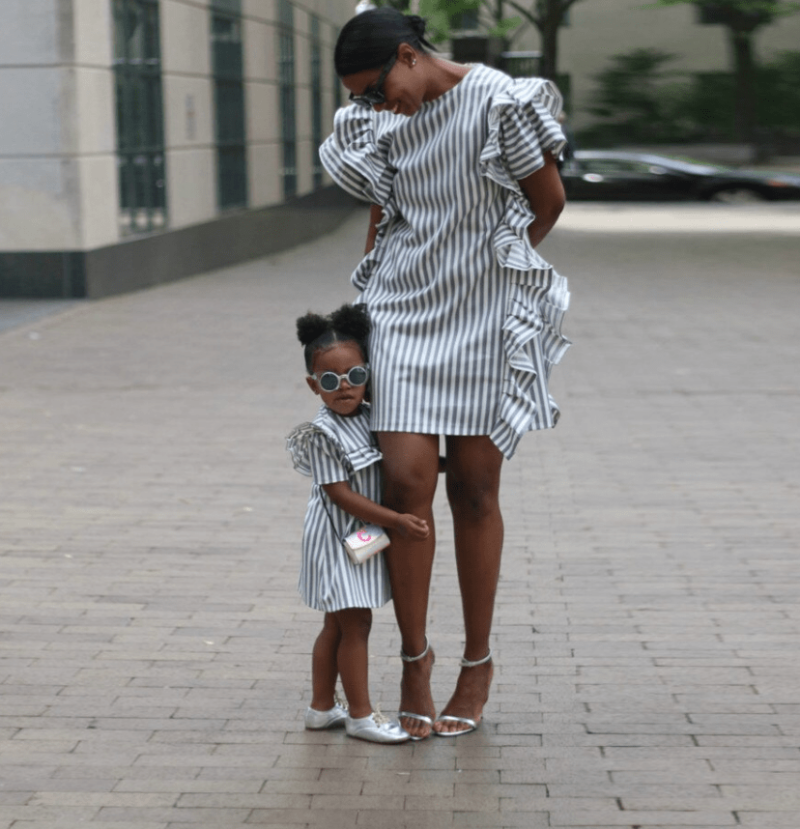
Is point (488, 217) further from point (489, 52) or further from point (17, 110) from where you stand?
point (489, 52)

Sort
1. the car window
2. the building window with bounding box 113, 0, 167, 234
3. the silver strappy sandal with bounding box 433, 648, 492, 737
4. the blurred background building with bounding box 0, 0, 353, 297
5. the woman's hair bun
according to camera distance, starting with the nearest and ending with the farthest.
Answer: the woman's hair bun
the silver strappy sandal with bounding box 433, 648, 492, 737
the blurred background building with bounding box 0, 0, 353, 297
the building window with bounding box 113, 0, 167, 234
the car window

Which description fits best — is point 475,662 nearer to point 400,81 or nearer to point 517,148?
point 517,148

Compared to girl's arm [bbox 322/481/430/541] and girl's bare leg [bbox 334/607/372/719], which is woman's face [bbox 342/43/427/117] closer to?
girl's arm [bbox 322/481/430/541]

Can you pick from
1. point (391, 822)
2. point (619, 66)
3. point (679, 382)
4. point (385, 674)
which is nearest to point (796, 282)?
point (679, 382)

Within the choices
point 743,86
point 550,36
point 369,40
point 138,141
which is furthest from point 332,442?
point 743,86

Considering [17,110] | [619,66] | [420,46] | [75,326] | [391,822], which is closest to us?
[391,822]

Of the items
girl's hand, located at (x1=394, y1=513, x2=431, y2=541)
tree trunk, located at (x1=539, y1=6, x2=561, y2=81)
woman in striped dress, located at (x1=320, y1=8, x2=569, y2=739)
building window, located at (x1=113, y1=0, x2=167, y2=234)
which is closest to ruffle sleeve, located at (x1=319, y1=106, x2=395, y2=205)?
woman in striped dress, located at (x1=320, y1=8, x2=569, y2=739)

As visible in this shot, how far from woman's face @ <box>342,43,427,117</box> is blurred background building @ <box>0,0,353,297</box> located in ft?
34.6

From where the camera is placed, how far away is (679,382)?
9367 millimetres

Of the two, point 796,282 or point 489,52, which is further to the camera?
point 489,52

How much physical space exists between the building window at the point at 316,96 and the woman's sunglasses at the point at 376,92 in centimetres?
2160

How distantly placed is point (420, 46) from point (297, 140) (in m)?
20.6

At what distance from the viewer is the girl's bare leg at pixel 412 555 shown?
364cm

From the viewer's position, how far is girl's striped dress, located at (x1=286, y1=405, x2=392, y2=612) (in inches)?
142
